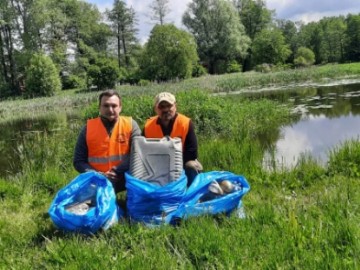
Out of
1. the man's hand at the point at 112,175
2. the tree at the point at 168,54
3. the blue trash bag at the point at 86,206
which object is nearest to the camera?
the blue trash bag at the point at 86,206

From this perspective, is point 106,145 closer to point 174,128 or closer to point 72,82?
point 174,128

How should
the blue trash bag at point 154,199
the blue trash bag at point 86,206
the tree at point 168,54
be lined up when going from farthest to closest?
the tree at point 168,54 < the blue trash bag at point 154,199 < the blue trash bag at point 86,206

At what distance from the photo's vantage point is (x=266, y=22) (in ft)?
188

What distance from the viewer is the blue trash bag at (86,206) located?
11.1 feet

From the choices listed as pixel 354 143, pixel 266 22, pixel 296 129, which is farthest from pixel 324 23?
pixel 354 143

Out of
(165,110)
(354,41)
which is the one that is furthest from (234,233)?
(354,41)

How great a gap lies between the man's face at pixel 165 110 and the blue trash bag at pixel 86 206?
3.04 feet

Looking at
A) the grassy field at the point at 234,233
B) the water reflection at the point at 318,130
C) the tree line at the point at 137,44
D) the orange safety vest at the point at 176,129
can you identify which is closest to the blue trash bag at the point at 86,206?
the grassy field at the point at 234,233

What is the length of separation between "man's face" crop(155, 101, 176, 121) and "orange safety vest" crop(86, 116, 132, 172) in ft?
1.31

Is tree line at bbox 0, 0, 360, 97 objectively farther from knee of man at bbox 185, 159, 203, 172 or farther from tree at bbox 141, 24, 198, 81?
knee of man at bbox 185, 159, 203, 172

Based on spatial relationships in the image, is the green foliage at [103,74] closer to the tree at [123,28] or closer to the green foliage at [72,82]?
the green foliage at [72,82]

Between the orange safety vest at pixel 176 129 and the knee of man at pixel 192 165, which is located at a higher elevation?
the orange safety vest at pixel 176 129

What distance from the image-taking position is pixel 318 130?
1009cm

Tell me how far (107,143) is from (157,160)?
650 millimetres
